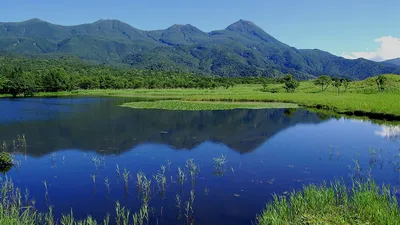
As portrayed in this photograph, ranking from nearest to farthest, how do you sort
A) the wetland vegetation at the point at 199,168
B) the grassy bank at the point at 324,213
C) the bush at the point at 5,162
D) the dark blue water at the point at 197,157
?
the grassy bank at the point at 324,213 < the wetland vegetation at the point at 199,168 < the dark blue water at the point at 197,157 < the bush at the point at 5,162

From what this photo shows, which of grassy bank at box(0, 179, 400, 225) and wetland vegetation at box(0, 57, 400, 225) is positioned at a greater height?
grassy bank at box(0, 179, 400, 225)

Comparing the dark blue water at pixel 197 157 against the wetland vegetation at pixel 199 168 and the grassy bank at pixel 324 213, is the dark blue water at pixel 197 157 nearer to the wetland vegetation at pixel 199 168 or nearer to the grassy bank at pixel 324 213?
the wetland vegetation at pixel 199 168

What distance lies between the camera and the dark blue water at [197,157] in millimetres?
16156

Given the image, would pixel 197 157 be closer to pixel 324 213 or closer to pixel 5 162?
pixel 5 162

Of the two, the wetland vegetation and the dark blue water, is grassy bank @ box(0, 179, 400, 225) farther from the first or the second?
the dark blue water

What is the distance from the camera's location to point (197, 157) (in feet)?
84.0

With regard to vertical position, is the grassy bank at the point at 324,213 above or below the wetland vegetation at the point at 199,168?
above

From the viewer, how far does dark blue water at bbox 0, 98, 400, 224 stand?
16.2 meters

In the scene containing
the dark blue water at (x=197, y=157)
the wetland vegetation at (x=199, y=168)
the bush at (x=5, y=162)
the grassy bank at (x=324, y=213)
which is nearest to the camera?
the grassy bank at (x=324, y=213)

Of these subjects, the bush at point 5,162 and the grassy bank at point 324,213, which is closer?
the grassy bank at point 324,213

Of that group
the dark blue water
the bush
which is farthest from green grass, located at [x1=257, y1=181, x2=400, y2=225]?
the bush

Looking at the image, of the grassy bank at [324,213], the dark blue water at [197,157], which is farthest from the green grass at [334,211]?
the dark blue water at [197,157]

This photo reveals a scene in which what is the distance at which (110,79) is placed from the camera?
6201 inches

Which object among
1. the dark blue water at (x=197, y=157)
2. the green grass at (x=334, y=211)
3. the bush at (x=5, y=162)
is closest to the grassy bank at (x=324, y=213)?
the green grass at (x=334, y=211)
